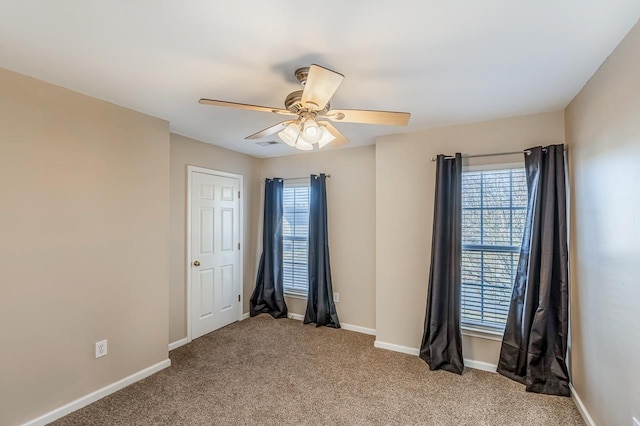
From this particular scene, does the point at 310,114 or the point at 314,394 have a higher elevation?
the point at 310,114

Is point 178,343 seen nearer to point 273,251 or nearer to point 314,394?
point 273,251

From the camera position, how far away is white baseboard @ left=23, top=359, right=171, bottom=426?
2.09 m

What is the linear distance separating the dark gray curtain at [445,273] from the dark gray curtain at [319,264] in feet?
4.41

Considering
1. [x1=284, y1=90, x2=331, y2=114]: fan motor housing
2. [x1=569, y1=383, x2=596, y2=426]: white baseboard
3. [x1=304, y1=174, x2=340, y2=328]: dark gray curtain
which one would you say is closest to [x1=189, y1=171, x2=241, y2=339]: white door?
[x1=304, y1=174, x2=340, y2=328]: dark gray curtain

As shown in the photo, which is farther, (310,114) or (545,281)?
(545,281)

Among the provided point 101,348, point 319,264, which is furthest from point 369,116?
point 101,348

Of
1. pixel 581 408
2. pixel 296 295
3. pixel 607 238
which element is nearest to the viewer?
pixel 607 238

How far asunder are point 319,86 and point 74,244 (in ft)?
6.95

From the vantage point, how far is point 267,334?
3.73 m

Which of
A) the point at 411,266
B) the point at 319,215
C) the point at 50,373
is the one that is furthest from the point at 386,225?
the point at 50,373

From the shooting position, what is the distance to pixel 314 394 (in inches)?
97.7

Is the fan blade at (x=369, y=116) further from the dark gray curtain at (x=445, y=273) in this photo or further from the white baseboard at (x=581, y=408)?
the white baseboard at (x=581, y=408)

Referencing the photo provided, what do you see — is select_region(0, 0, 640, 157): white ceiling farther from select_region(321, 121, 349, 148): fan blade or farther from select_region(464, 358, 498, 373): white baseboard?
select_region(464, 358, 498, 373): white baseboard

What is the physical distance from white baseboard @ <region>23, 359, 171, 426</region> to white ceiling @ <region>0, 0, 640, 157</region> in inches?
89.9
